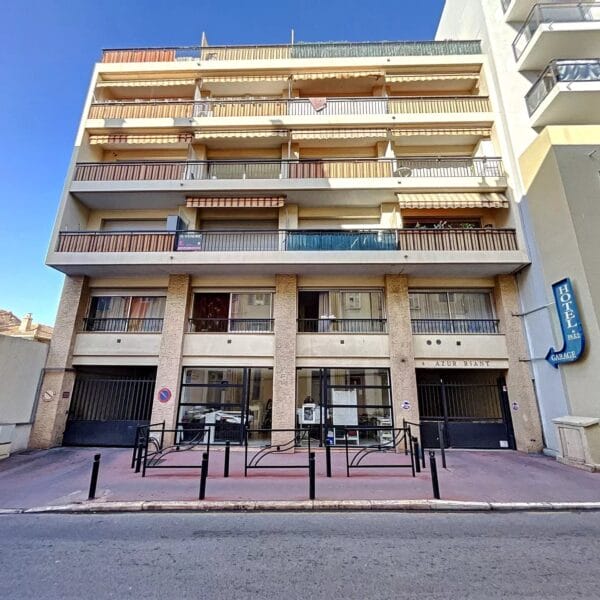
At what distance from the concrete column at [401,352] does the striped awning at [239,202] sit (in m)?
5.35

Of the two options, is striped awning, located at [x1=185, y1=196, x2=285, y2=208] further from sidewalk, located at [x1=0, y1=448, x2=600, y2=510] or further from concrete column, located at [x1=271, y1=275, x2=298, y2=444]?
sidewalk, located at [x1=0, y1=448, x2=600, y2=510]

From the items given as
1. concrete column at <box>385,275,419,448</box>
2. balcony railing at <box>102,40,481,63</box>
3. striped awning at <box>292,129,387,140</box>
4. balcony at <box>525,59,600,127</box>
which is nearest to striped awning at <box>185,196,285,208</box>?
striped awning at <box>292,129,387,140</box>

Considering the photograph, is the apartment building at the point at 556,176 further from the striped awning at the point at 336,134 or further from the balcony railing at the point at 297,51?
the striped awning at the point at 336,134

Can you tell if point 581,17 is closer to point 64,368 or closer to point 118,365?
point 118,365

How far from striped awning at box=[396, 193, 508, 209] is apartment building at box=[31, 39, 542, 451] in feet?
0.22

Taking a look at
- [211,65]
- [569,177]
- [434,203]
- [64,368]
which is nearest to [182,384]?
[64,368]

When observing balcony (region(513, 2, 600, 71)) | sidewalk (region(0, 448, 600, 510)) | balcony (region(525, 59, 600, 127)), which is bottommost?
sidewalk (region(0, 448, 600, 510))

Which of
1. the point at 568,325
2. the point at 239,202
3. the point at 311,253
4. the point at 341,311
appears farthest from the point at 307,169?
the point at 568,325

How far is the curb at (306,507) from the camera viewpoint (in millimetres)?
5914

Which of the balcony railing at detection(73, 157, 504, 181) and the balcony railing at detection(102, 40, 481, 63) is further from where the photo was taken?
the balcony railing at detection(102, 40, 481, 63)

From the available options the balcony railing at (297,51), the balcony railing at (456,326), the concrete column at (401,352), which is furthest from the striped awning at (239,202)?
the balcony railing at (297,51)

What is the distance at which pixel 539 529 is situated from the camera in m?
5.09

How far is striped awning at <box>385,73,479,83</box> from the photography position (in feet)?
47.9

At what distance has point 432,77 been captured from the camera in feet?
48.0
